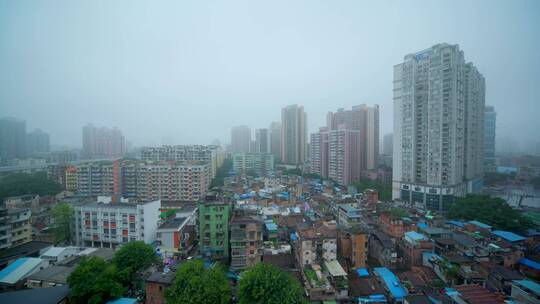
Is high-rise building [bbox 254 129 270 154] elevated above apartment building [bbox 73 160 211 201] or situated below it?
above

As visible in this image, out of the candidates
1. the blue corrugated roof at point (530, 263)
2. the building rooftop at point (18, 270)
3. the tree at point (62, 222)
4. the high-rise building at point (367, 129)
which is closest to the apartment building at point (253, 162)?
the high-rise building at point (367, 129)

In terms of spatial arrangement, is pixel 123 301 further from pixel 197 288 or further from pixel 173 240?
pixel 173 240

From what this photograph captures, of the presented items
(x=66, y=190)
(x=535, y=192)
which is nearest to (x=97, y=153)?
(x=66, y=190)

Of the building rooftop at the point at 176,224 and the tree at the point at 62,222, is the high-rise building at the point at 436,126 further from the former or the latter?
the tree at the point at 62,222

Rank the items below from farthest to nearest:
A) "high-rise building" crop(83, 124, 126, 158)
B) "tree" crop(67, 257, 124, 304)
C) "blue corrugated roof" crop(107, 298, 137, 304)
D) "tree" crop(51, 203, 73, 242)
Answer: "high-rise building" crop(83, 124, 126, 158), "tree" crop(51, 203, 73, 242), "blue corrugated roof" crop(107, 298, 137, 304), "tree" crop(67, 257, 124, 304)

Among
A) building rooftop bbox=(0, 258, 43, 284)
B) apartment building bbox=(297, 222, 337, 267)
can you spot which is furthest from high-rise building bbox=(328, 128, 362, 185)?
building rooftop bbox=(0, 258, 43, 284)

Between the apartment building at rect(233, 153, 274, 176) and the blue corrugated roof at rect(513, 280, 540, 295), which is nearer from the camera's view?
the blue corrugated roof at rect(513, 280, 540, 295)

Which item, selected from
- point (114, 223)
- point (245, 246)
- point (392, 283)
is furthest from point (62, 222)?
point (392, 283)

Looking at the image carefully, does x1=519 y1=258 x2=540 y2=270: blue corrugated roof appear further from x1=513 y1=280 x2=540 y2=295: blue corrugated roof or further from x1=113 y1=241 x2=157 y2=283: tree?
x1=113 y1=241 x2=157 y2=283: tree
